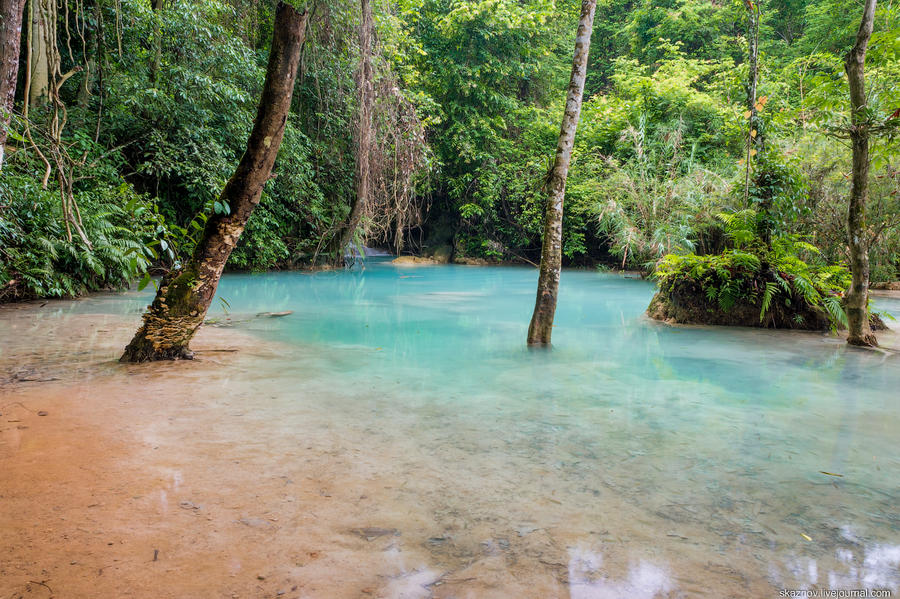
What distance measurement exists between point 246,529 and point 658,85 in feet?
62.6

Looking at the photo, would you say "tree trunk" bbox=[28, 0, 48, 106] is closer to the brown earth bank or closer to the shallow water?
the shallow water

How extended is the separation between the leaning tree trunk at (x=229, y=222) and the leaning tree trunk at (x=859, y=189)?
18.7 feet

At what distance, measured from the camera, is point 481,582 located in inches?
79.7

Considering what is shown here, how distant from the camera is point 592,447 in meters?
3.46

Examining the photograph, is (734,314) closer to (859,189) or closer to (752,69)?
(859,189)

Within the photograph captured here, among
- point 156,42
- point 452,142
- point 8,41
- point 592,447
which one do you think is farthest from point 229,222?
point 452,142

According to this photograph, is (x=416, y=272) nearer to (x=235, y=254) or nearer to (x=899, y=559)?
(x=235, y=254)

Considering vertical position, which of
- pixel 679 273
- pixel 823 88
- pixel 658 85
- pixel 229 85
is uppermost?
pixel 658 85

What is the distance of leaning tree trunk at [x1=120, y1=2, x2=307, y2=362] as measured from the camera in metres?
4.75

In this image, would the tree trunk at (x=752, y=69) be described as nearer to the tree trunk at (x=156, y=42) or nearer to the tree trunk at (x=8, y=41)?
the tree trunk at (x=8, y=41)

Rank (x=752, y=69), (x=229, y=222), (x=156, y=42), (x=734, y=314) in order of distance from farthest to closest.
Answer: (x=156, y=42) → (x=734, y=314) → (x=752, y=69) → (x=229, y=222)

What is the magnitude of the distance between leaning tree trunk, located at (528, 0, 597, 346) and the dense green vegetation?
8.63 ft

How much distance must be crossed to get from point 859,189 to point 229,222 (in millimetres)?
6646

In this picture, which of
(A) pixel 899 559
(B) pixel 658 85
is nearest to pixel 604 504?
(A) pixel 899 559
